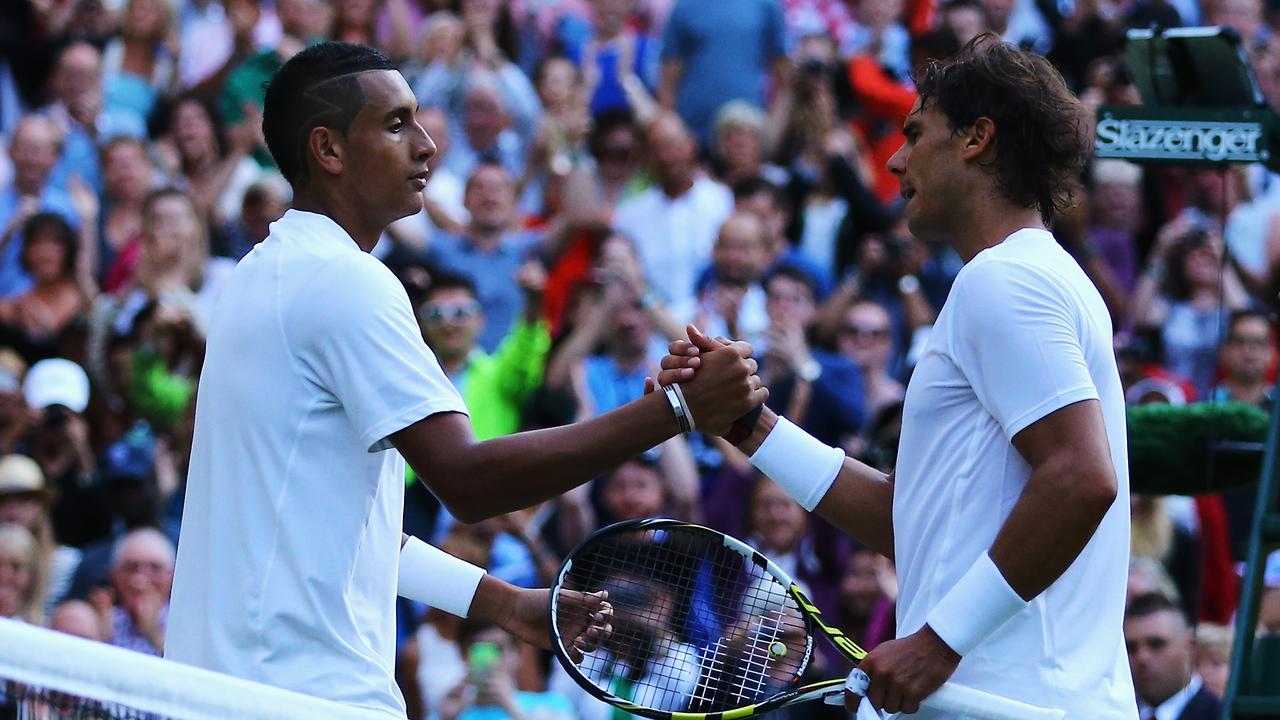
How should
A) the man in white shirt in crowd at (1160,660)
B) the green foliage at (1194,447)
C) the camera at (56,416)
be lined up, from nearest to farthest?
the green foliage at (1194,447) < the man in white shirt in crowd at (1160,660) < the camera at (56,416)

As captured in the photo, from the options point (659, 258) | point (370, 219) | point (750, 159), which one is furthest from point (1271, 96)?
point (370, 219)

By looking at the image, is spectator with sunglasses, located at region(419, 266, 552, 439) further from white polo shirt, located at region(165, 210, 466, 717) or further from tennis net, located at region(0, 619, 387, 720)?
tennis net, located at region(0, 619, 387, 720)

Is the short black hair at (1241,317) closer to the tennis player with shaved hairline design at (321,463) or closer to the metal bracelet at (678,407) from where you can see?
the metal bracelet at (678,407)

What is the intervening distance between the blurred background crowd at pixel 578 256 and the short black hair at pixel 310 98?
3.36 metres

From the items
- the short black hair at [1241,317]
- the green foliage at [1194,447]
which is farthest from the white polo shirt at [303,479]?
the short black hair at [1241,317]

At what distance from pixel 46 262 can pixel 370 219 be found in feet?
20.2

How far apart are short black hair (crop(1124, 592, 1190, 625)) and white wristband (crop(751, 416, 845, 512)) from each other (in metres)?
3.05

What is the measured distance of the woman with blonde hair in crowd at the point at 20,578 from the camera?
7426 mm

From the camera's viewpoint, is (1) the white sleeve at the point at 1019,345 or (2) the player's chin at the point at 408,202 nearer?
(1) the white sleeve at the point at 1019,345

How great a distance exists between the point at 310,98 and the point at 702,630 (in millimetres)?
1554

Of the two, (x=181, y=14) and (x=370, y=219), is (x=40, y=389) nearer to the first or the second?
(x=181, y=14)

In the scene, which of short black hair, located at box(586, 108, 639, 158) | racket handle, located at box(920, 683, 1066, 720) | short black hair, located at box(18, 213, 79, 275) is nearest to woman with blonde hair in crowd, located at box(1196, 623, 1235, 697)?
racket handle, located at box(920, 683, 1066, 720)

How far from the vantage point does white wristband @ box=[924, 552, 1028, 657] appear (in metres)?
3.59

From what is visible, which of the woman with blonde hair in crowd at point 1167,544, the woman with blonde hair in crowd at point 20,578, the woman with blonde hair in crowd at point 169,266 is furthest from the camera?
the woman with blonde hair in crowd at point 169,266
